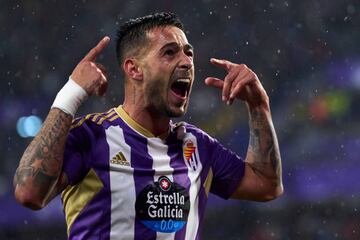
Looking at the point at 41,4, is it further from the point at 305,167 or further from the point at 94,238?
the point at 94,238

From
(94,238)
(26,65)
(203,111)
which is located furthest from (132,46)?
(26,65)

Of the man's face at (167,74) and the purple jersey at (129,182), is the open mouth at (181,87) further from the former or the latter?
the purple jersey at (129,182)

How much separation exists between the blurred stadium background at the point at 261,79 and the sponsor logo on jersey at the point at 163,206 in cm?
339

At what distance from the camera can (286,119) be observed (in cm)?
558

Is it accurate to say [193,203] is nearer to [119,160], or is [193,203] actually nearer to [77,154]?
[119,160]

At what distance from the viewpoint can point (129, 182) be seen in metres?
1.96

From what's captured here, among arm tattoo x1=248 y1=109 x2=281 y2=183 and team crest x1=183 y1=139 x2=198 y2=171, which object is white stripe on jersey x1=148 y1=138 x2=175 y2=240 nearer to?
team crest x1=183 y1=139 x2=198 y2=171

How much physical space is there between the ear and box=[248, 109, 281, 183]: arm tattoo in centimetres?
39

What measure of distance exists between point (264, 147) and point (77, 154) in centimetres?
65

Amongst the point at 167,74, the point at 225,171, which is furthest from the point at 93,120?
the point at 225,171

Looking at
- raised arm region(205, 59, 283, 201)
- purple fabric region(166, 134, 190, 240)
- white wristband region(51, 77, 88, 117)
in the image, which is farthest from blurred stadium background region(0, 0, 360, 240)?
white wristband region(51, 77, 88, 117)

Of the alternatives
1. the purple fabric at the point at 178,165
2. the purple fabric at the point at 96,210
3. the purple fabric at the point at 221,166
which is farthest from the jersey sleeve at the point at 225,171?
the purple fabric at the point at 96,210

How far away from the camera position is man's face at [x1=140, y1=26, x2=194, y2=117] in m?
2.09

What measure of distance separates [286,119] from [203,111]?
691 millimetres
